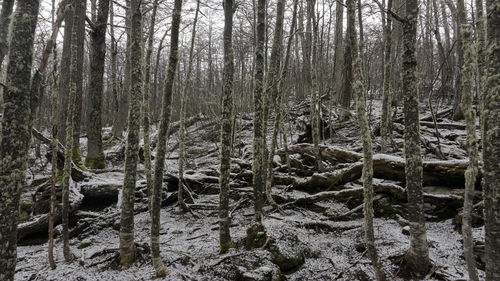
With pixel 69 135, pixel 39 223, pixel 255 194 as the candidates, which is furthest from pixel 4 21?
pixel 255 194

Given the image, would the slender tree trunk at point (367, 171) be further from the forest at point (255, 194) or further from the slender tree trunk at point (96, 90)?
the slender tree trunk at point (96, 90)

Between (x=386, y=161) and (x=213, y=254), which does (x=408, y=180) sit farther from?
(x=213, y=254)

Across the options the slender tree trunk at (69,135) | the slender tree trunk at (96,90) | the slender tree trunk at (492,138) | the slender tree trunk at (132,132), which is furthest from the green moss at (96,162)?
the slender tree trunk at (492,138)

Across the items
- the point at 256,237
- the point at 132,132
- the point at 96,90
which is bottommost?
the point at 256,237

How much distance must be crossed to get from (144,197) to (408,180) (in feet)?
19.0

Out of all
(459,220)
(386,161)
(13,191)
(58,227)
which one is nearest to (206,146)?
(58,227)

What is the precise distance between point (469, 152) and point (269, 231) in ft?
9.66

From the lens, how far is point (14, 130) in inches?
81.1

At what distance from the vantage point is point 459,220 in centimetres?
450

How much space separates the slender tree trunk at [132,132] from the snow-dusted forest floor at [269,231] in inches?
16.2

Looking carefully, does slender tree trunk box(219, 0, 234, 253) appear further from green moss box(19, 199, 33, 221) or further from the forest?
green moss box(19, 199, 33, 221)

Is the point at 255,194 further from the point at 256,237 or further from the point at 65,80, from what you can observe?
the point at 65,80

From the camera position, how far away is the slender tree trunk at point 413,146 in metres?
3.37

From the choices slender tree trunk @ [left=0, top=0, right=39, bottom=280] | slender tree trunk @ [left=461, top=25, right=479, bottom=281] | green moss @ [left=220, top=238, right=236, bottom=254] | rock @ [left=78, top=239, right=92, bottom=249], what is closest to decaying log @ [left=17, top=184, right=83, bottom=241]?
rock @ [left=78, top=239, right=92, bottom=249]
